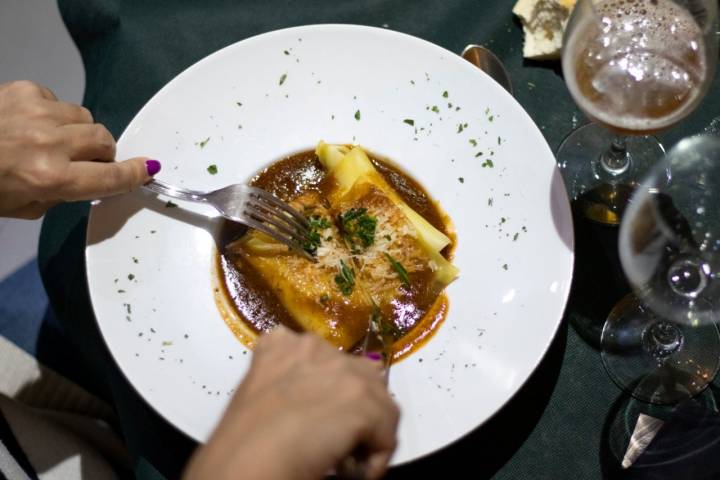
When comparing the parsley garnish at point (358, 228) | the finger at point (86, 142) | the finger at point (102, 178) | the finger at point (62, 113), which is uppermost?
the finger at point (62, 113)

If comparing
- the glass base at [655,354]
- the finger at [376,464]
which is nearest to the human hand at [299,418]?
the finger at [376,464]

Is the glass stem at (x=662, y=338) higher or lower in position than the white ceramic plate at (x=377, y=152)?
lower

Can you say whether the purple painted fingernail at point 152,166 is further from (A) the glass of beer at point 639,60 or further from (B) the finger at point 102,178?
(A) the glass of beer at point 639,60

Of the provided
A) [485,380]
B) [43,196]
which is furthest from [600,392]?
[43,196]

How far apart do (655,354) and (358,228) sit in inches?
38.4

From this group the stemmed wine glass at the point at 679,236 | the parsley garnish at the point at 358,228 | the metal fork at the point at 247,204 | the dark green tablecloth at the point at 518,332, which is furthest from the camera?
the parsley garnish at the point at 358,228

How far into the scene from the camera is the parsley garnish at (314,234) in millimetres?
2215

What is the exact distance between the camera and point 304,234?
2.20m

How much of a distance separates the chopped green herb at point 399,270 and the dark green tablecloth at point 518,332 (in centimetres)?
41

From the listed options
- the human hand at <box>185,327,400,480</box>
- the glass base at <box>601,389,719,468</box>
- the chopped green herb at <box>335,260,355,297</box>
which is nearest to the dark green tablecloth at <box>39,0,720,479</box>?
the glass base at <box>601,389,719,468</box>

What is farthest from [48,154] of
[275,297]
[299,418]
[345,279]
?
[299,418]

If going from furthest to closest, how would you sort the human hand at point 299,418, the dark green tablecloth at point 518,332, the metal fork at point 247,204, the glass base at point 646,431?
A: the metal fork at point 247,204, the dark green tablecloth at point 518,332, the glass base at point 646,431, the human hand at point 299,418

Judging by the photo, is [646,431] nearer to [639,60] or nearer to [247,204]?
[639,60]

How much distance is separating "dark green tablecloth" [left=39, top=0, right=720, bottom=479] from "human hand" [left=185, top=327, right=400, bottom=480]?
0.64 m
